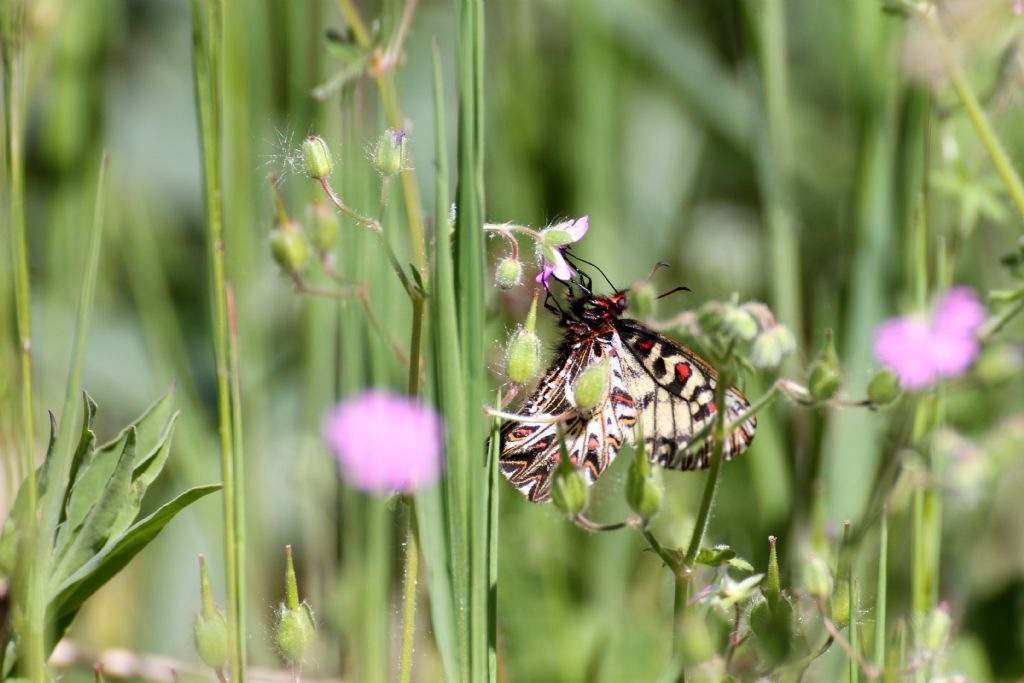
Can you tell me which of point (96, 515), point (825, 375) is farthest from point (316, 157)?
point (825, 375)

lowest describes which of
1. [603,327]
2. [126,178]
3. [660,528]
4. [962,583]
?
[962,583]

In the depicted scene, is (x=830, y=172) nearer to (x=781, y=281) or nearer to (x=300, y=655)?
(x=781, y=281)

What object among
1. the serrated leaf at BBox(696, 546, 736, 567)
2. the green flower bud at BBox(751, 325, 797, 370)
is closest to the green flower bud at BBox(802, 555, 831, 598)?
the serrated leaf at BBox(696, 546, 736, 567)

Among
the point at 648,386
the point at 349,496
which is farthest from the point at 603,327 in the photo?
the point at 349,496

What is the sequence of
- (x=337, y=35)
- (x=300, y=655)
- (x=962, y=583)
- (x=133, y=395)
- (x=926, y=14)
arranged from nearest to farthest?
(x=300, y=655) < (x=926, y=14) < (x=337, y=35) < (x=962, y=583) < (x=133, y=395)

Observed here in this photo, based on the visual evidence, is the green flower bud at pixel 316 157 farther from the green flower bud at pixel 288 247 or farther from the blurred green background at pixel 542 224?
the blurred green background at pixel 542 224

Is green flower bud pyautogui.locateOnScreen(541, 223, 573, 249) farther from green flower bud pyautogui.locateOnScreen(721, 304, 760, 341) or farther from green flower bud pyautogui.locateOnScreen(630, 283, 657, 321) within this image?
green flower bud pyautogui.locateOnScreen(721, 304, 760, 341)
